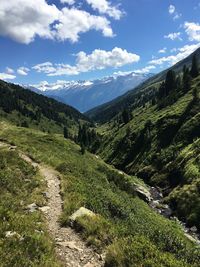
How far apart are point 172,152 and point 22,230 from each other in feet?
214

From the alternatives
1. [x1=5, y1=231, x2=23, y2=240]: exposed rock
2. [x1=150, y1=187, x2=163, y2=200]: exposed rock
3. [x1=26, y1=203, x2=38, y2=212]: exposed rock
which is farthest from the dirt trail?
[x1=150, y1=187, x2=163, y2=200]: exposed rock

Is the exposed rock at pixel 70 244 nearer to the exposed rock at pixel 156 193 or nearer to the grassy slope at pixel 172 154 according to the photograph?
the grassy slope at pixel 172 154

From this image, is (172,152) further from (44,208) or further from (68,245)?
(68,245)

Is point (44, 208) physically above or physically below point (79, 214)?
below

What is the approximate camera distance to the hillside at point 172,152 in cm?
5200

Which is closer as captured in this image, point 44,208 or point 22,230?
point 22,230

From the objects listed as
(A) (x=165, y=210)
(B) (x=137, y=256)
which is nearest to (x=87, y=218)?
(B) (x=137, y=256)

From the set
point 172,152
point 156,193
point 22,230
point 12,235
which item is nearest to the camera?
point 12,235

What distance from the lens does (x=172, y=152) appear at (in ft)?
246

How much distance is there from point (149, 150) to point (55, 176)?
2258 inches

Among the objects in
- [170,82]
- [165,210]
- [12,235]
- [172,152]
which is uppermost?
[170,82]

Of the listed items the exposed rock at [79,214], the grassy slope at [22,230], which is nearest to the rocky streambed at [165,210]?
the grassy slope at [22,230]

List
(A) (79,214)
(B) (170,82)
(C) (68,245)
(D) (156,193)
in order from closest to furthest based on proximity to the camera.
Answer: (C) (68,245) → (A) (79,214) → (D) (156,193) → (B) (170,82)

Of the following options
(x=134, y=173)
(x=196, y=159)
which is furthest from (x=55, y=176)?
(x=134, y=173)
